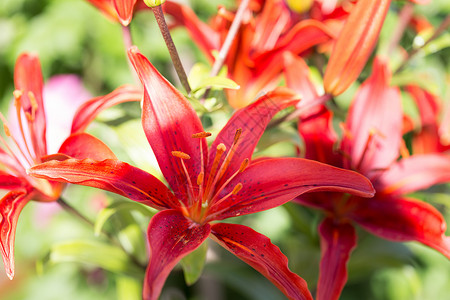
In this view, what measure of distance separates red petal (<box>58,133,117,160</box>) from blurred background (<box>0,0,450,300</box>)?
0.10 m

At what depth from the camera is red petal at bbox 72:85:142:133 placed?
0.53m

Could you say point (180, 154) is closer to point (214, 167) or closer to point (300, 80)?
point (214, 167)

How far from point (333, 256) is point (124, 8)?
13.6 inches

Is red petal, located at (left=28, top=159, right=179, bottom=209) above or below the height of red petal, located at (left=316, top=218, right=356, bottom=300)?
above

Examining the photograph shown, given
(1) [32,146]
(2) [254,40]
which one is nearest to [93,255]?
(1) [32,146]

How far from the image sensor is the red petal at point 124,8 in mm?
491

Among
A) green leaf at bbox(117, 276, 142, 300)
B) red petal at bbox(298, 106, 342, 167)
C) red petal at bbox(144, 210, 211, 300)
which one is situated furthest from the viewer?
green leaf at bbox(117, 276, 142, 300)

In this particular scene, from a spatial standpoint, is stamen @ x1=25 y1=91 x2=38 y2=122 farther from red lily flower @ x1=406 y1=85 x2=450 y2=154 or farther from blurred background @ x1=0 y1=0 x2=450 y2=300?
red lily flower @ x1=406 y1=85 x2=450 y2=154

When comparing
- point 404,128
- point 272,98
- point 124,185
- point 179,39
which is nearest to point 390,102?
point 404,128

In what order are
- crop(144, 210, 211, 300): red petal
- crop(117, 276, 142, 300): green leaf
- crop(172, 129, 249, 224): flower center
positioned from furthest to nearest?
crop(117, 276, 142, 300): green leaf, crop(172, 129, 249, 224): flower center, crop(144, 210, 211, 300): red petal

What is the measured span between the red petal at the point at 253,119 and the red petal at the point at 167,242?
9cm

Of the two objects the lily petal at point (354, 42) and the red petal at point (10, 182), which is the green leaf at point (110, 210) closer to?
the red petal at point (10, 182)

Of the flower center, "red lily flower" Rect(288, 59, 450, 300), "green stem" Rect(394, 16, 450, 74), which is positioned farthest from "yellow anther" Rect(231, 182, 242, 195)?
"green stem" Rect(394, 16, 450, 74)

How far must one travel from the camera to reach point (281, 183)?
A: 50 cm
